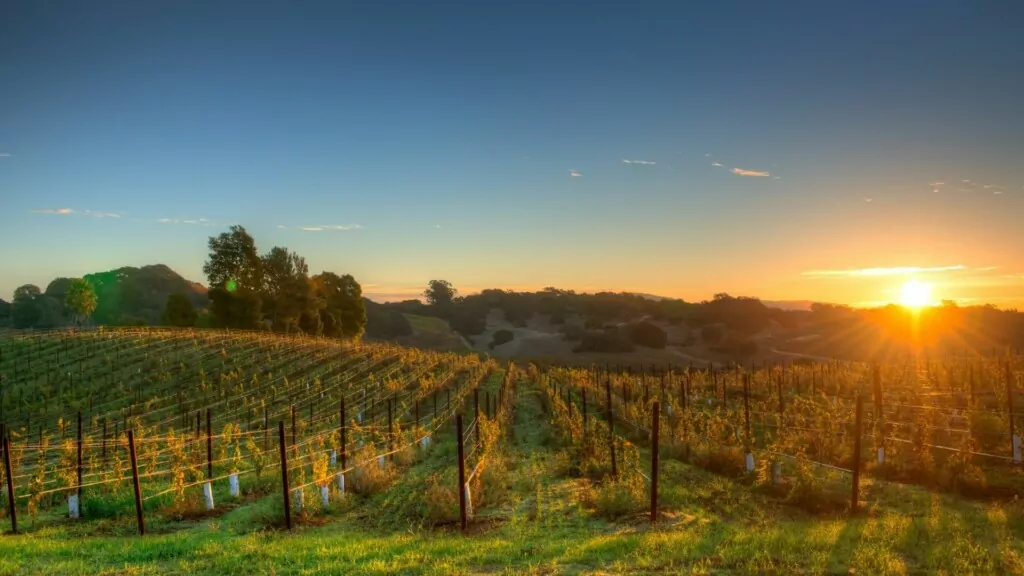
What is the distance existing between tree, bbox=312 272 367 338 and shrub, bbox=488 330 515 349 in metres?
43.1

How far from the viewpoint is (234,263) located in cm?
5900

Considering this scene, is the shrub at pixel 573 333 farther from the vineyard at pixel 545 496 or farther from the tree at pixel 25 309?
the tree at pixel 25 309

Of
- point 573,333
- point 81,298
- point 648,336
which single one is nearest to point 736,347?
point 648,336

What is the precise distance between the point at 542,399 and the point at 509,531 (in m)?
24.7

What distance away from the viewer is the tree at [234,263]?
58.3 meters

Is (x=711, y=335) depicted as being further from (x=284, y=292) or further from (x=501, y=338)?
(x=284, y=292)

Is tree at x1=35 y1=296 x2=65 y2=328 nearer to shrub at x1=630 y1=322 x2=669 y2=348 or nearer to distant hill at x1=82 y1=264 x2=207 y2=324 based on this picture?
distant hill at x1=82 y1=264 x2=207 y2=324

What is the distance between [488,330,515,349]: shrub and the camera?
113 m

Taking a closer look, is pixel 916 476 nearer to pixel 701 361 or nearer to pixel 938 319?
pixel 701 361

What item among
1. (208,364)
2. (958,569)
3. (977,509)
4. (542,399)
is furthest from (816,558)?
(208,364)

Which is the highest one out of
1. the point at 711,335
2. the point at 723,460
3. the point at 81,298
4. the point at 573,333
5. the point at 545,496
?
the point at 81,298

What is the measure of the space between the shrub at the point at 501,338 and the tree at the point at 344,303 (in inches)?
1696

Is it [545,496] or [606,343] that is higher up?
[545,496]

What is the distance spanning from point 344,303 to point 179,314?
17390mm
